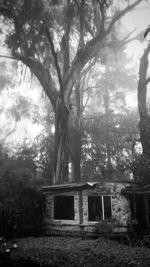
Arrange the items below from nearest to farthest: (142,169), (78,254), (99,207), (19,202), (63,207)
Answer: (78,254) → (99,207) → (19,202) → (63,207) → (142,169)

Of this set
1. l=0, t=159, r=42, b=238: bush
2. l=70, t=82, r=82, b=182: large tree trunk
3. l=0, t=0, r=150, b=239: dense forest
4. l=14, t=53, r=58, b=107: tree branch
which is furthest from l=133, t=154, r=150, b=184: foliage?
l=14, t=53, r=58, b=107: tree branch

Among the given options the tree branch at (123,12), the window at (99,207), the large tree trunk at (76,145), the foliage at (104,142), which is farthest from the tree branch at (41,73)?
the window at (99,207)

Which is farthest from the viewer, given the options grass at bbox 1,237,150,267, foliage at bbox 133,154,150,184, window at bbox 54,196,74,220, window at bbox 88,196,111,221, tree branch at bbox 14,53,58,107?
tree branch at bbox 14,53,58,107

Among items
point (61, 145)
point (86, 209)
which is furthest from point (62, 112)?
point (86, 209)

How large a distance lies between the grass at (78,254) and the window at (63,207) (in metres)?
2.45

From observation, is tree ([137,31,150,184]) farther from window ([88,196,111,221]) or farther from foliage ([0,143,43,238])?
foliage ([0,143,43,238])

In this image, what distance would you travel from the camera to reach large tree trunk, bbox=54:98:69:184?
716 inches

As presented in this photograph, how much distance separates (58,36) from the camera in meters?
18.6

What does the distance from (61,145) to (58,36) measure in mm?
8328

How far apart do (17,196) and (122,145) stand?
14.4 meters

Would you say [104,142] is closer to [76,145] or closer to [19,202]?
[76,145]

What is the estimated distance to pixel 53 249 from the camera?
449 inches

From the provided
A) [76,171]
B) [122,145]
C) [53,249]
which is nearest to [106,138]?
[122,145]

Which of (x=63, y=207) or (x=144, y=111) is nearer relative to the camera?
(x=63, y=207)
